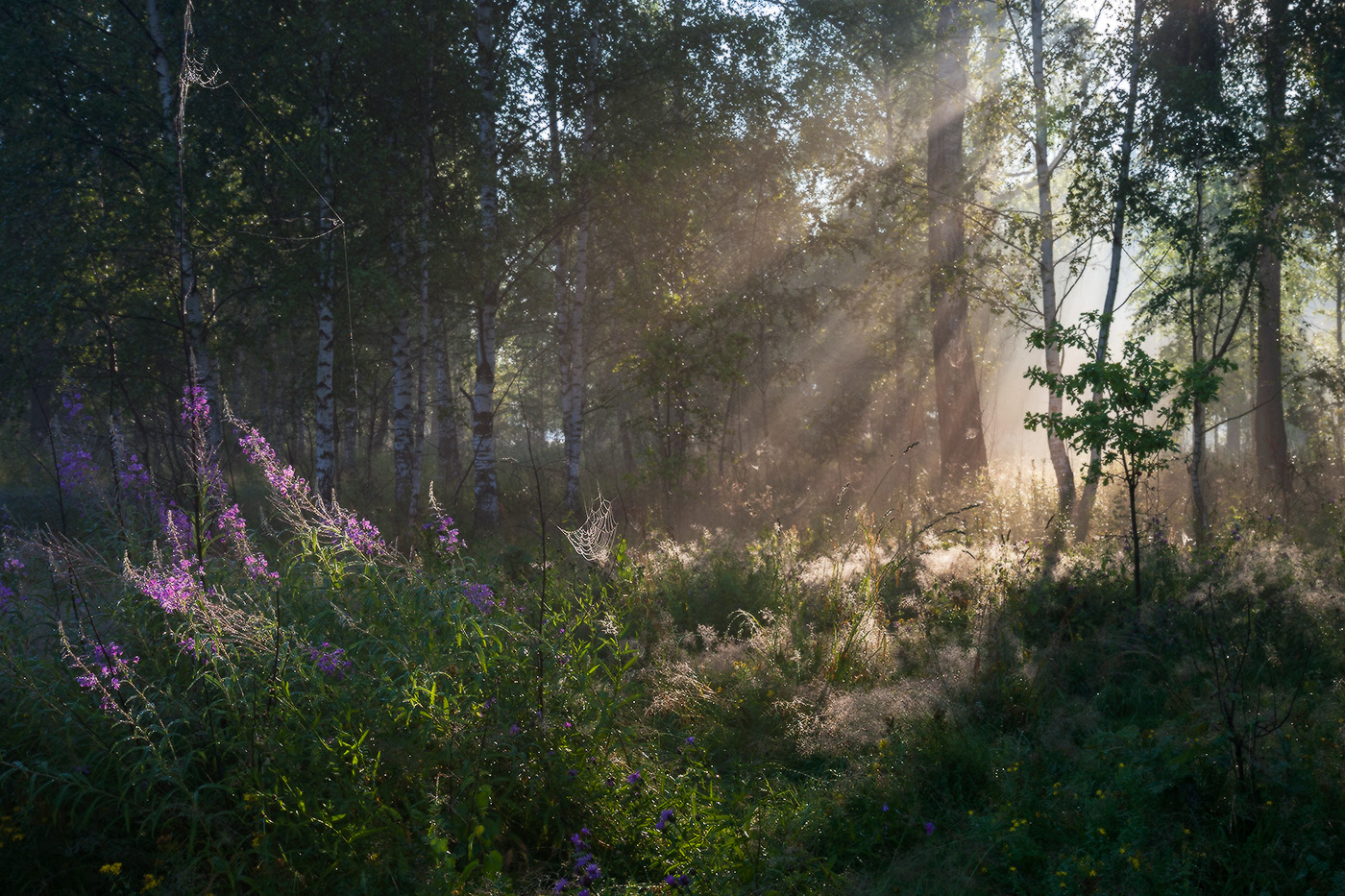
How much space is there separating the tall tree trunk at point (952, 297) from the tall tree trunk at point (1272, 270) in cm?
404

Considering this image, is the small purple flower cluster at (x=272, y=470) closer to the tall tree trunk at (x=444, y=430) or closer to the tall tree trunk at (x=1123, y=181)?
the tall tree trunk at (x=1123, y=181)

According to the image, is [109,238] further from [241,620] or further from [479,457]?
[241,620]

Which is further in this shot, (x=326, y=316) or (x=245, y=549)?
(x=326, y=316)

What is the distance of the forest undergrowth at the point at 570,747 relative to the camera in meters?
3.14

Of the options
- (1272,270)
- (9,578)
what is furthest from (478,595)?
(1272,270)

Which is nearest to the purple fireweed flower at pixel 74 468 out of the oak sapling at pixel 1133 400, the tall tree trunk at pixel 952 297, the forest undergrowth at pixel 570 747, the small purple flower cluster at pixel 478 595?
the forest undergrowth at pixel 570 747

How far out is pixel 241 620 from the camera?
11.2 ft

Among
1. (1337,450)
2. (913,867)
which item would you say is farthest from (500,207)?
(1337,450)

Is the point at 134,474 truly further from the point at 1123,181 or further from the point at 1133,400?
the point at 1123,181

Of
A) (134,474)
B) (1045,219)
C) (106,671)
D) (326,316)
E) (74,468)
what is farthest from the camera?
(326,316)

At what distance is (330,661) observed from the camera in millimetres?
3512

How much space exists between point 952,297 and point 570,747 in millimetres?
11034

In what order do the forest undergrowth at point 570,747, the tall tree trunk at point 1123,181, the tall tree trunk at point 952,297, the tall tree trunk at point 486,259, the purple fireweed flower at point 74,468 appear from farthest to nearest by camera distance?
the tall tree trunk at point 952,297 < the tall tree trunk at point 486,259 < the tall tree trunk at point 1123,181 < the purple fireweed flower at point 74,468 < the forest undergrowth at point 570,747

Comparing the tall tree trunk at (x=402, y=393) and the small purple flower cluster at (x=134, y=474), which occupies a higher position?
the tall tree trunk at (x=402, y=393)
